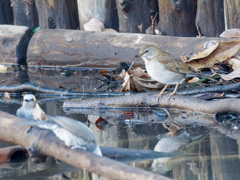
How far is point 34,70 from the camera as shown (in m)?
9.07

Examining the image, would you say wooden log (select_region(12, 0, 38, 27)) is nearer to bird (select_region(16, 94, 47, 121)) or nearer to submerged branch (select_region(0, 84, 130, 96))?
submerged branch (select_region(0, 84, 130, 96))

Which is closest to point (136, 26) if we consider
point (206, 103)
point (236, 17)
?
point (236, 17)

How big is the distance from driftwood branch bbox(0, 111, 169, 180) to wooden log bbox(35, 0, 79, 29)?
570cm

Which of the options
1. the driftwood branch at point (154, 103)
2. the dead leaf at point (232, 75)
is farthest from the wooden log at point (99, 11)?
the dead leaf at point (232, 75)

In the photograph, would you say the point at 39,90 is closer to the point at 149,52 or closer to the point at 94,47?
the point at 149,52

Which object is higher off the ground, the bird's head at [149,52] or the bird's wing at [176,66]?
the bird's head at [149,52]

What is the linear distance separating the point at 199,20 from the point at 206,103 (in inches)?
112

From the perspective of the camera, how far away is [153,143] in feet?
14.5

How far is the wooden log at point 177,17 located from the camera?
7.86m

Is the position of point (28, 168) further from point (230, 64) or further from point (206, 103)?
point (230, 64)

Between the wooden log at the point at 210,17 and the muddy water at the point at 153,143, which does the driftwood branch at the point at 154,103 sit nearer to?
the muddy water at the point at 153,143

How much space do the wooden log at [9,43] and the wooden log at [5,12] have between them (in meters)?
1.62

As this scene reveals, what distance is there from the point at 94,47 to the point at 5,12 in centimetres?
335

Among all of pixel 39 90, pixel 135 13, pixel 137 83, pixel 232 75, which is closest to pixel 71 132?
pixel 137 83
